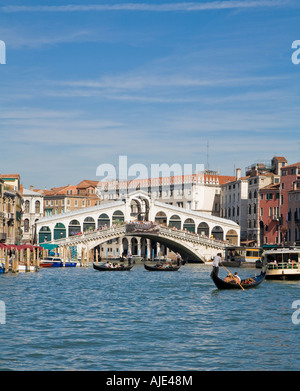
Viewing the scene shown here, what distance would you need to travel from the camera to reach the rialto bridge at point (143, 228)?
58.0m

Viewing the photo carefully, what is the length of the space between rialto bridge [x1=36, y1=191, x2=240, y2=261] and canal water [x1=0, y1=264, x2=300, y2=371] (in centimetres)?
2824

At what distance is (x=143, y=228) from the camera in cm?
5856

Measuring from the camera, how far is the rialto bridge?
5797 centimetres

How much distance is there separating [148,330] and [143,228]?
1621 inches

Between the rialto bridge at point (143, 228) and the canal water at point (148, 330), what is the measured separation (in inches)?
1112

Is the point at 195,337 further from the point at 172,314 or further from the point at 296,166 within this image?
the point at 296,166

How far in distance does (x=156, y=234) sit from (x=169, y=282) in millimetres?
23029

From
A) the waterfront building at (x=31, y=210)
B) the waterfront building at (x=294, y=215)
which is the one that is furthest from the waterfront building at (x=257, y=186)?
the waterfront building at (x=31, y=210)

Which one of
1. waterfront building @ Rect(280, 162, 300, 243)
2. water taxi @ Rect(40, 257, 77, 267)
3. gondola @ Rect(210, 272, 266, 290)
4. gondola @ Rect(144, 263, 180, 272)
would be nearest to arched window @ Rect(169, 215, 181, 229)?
waterfront building @ Rect(280, 162, 300, 243)

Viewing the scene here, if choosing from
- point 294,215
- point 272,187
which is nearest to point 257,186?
point 272,187

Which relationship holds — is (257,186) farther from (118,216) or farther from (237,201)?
(118,216)

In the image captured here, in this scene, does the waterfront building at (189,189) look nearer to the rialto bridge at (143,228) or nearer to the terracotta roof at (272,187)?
the rialto bridge at (143,228)
